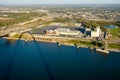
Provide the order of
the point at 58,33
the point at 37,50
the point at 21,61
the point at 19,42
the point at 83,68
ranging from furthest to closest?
the point at 58,33, the point at 19,42, the point at 37,50, the point at 21,61, the point at 83,68

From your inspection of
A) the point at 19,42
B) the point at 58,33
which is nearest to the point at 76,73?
the point at 19,42

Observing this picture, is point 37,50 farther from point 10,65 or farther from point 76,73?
point 76,73

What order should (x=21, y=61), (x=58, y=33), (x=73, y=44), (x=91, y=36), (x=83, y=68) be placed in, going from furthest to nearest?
(x=58, y=33)
(x=91, y=36)
(x=73, y=44)
(x=21, y=61)
(x=83, y=68)

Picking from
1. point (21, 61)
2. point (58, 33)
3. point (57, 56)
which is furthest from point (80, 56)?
point (58, 33)

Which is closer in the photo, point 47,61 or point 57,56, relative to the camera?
point 47,61

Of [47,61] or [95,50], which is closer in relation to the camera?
[47,61]

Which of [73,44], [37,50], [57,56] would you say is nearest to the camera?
[57,56]

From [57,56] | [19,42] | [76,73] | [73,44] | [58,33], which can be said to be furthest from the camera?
[58,33]

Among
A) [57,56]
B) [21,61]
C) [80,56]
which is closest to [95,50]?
[80,56]

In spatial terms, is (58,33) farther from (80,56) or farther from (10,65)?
(10,65)
